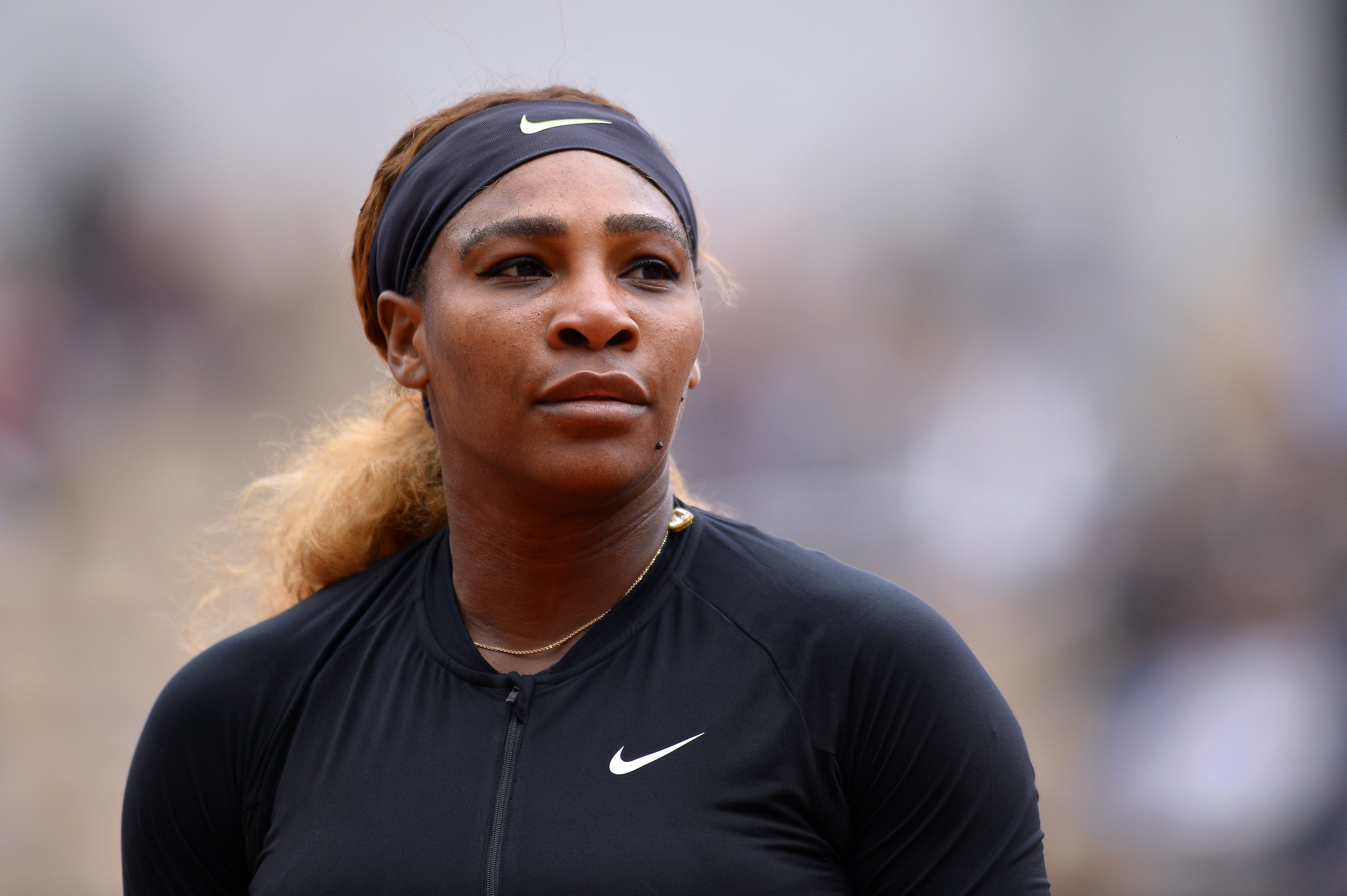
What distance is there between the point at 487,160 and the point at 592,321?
14.3 inches

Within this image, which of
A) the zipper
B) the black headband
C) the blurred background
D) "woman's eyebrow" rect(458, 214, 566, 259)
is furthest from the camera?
the blurred background

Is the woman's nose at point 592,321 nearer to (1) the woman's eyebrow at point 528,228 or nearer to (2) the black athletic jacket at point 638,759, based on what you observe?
(1) the woman's eyebrow at point 528,228

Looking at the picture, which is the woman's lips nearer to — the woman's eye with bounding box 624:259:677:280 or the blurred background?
the woman's eye with bounding box 624:259:677:280

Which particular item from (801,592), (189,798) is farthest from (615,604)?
(189,798)

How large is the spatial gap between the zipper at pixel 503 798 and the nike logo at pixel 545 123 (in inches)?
33.6

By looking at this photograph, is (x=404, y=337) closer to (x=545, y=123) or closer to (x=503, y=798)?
(x=545, y=123)

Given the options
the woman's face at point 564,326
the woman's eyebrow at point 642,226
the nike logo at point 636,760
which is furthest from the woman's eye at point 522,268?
the nike logo at point 636,760

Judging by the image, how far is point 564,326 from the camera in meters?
1.74

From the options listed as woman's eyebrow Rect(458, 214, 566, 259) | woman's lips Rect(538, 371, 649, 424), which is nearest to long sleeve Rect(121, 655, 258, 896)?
woman's lips Rect(538, 371, 649, 424)

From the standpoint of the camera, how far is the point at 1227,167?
7539mm

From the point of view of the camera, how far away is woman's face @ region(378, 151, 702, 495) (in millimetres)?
1741

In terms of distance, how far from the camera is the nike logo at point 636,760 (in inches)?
63.7

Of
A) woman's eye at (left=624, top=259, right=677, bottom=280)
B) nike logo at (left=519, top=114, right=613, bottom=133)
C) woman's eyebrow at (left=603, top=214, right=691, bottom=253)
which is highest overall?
nike logo at (left=519, top=114, right=613, bottom=133)

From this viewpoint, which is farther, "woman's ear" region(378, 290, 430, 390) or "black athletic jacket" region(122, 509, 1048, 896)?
"woman's ear" region(378, 290, 430, 390)
